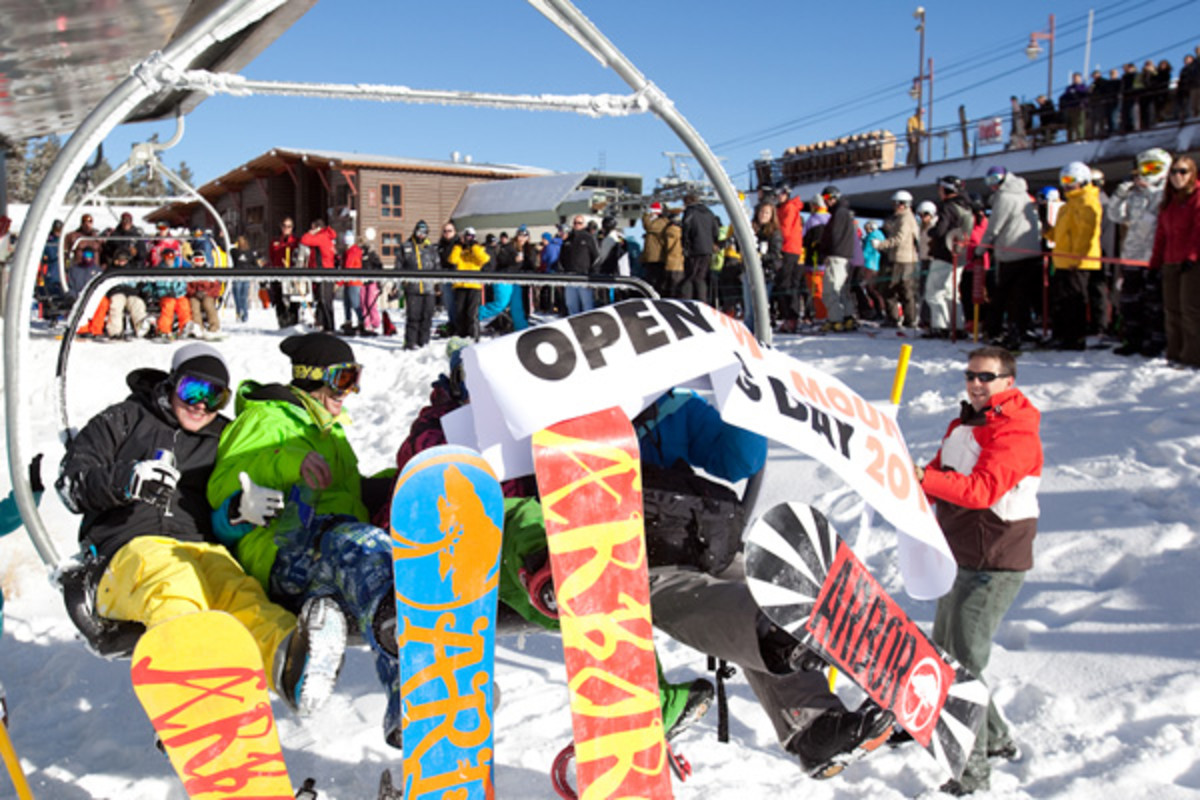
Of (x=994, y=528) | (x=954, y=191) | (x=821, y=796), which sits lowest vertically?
(x=821, y=796)

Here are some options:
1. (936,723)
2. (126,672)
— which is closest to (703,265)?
(126,672)

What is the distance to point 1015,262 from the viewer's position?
8766 millimetres

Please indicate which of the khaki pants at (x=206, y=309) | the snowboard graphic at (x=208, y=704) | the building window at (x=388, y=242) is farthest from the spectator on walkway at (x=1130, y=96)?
the building window at (x=388, y=242)

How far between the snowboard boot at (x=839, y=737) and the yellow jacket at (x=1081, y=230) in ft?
22.2

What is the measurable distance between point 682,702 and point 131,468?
191 centimetres

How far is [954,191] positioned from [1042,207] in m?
0.92

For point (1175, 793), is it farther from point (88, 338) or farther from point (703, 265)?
point (88, 338)

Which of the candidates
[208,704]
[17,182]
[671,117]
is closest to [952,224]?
[671,117]

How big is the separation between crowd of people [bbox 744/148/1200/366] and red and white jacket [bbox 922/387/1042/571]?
4.31 metres

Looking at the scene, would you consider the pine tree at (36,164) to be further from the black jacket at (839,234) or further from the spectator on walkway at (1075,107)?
the black jacket at (839,234)

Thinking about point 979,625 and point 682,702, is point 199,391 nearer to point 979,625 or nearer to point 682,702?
point 682,702

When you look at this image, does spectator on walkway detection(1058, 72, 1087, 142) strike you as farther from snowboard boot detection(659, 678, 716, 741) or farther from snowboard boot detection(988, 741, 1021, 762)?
snowboard boot detection(659, 678, 716, 741)

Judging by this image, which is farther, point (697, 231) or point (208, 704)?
point (697, 231)

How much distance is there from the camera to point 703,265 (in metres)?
11.0
